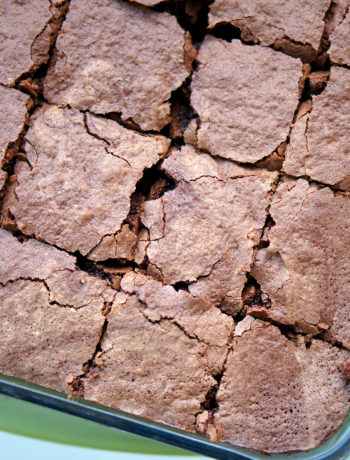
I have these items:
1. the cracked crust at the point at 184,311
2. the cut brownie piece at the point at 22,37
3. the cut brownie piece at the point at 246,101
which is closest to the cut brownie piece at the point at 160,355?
the cracked crust at the point at 184,311

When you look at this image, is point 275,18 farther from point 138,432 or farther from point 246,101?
point 138,432

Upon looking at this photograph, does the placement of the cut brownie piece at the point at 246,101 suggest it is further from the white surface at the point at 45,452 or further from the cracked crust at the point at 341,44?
the white surface at the point at 45,452

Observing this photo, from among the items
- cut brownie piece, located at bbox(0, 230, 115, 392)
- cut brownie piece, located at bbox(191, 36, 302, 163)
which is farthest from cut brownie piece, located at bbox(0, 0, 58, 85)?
cut brownie piece, located at bbox(0, 230, 115, 392)

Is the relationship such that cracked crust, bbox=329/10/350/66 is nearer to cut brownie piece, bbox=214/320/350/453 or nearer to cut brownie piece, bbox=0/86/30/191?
cut brownie piece, bbox=214/320/350/453

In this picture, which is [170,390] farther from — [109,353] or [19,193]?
[19,193]

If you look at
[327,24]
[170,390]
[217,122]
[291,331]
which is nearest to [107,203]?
[217,122]

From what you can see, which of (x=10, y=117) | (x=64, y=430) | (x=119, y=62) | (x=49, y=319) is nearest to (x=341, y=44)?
(x=119, y=62)

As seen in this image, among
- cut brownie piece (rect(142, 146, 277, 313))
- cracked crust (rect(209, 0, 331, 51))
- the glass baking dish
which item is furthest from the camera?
cracked crust (rect(209, 0, 331, 51))
